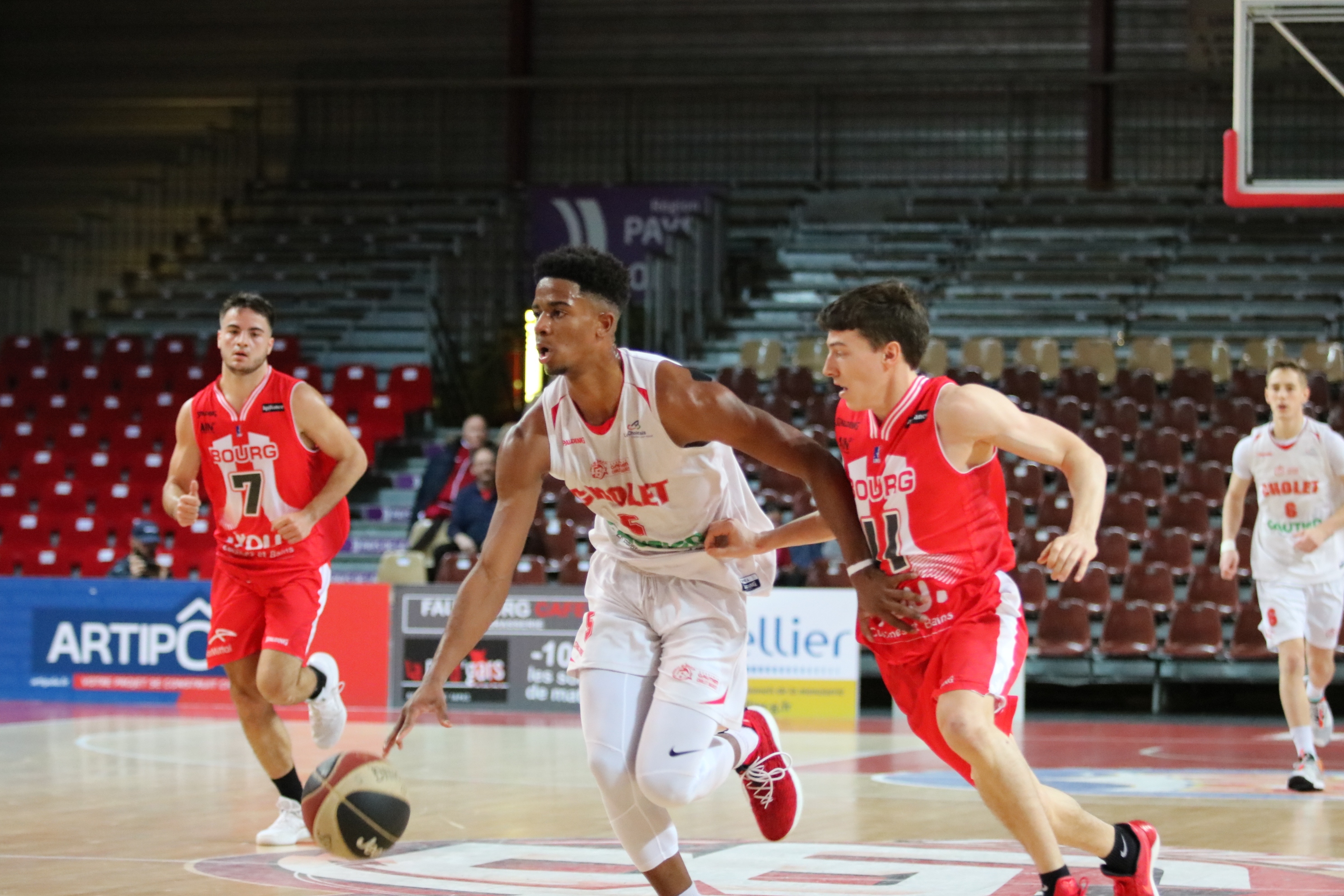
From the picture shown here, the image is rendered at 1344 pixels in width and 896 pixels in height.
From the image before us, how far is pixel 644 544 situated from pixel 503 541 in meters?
0.44

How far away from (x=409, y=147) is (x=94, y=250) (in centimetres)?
429

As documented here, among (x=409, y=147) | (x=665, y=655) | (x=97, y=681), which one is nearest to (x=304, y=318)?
(x=409, y=147)

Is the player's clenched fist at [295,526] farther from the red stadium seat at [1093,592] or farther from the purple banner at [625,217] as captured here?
the purple banner at [625,217]

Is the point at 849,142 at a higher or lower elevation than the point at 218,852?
higher

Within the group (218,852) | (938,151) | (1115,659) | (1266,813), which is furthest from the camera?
(938,151)

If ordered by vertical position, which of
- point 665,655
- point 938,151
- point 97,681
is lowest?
point 97,681

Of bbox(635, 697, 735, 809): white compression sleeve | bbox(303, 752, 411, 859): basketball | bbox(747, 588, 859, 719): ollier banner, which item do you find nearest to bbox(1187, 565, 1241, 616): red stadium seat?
bbox(747, 588, 859, 719): ollier banner

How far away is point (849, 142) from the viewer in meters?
22.3

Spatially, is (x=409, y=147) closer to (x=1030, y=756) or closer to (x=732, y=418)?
(x=1030, y=756)

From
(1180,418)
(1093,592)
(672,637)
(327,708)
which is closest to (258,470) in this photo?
(327,708)

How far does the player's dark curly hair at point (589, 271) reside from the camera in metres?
4.66

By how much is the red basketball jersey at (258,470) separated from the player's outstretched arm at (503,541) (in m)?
2.30

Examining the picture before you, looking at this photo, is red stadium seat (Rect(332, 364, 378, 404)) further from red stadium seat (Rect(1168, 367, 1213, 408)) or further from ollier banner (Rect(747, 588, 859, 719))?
red stadium seat (Rect(1168, 367, 1213, 408))

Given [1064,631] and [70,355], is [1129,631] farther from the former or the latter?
[70,355]
